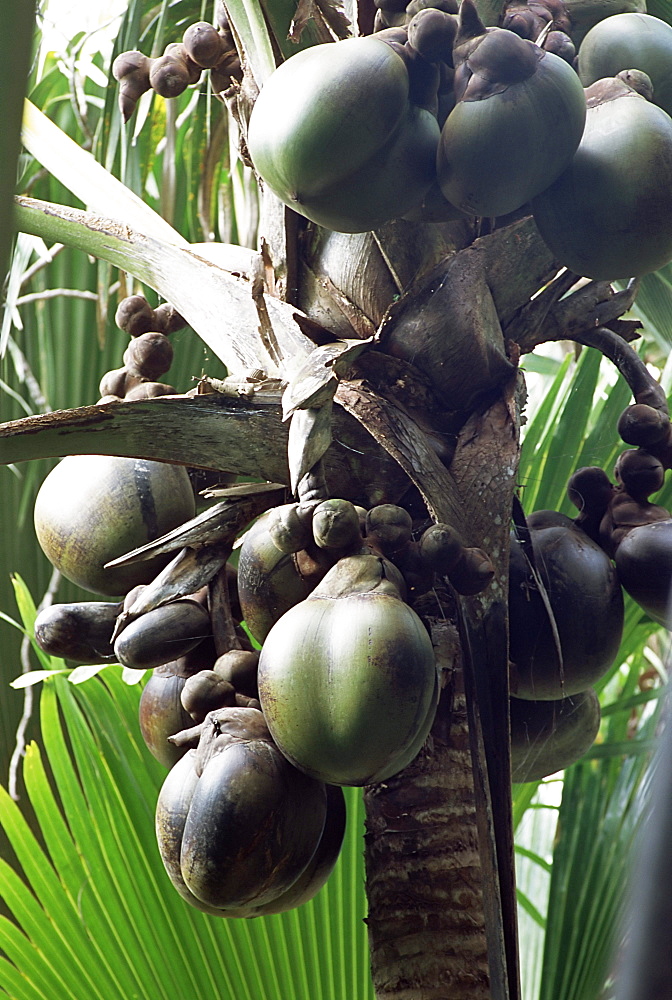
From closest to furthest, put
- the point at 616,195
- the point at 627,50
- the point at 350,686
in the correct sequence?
the point at 350,686 < the point at 616,195 < the point at 627,50

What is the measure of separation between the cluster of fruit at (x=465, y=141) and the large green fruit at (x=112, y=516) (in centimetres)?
27

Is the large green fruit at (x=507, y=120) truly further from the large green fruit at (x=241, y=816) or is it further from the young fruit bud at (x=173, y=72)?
the large green fruit at (x=241, y=816)

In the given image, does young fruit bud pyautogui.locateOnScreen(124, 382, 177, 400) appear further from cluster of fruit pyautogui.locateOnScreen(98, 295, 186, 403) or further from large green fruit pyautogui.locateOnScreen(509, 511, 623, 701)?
large green fruit pyautogui.locateOnScreen(509, 511, 623, 701)

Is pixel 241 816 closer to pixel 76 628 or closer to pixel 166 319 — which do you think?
pixel 76 628

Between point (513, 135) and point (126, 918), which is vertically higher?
point (513, 135)

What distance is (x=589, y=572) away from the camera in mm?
849

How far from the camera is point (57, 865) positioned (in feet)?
4.24

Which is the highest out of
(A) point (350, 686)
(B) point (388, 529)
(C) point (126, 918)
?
(B) point (388, 529)

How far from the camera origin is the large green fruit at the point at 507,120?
2.44 ft

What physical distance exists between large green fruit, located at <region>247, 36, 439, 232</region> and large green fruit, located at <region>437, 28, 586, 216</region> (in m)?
0.03

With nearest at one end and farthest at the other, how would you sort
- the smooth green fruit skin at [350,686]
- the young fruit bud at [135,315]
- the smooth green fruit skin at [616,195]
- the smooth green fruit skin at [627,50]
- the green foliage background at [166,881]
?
the smooth green fruit skin at [350,686] → the smooth green fruit skin at [616,195] → the smooth green fruit skin at [627,50] → the young fruit bud at [135,315] → the green foliage background at [166,881]

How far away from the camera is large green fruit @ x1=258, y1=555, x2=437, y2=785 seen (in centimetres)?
67

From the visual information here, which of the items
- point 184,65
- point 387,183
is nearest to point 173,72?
point 184,65

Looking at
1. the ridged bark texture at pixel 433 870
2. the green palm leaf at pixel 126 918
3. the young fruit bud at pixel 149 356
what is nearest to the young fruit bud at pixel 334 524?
the ridged bark texture at pixel 433 870
